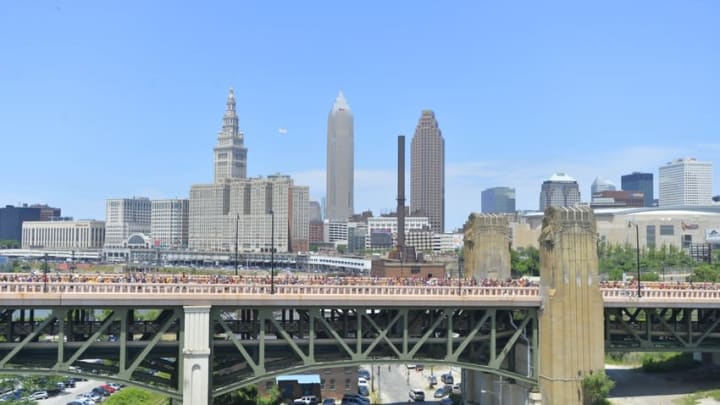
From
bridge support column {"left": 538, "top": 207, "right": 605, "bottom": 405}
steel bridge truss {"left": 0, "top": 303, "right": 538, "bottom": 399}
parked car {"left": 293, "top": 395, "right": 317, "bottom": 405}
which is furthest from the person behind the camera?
parked car {"left": 293, "top": 395, "right": 317, "bottom": 405}

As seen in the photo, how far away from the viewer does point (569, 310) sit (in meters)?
43.9

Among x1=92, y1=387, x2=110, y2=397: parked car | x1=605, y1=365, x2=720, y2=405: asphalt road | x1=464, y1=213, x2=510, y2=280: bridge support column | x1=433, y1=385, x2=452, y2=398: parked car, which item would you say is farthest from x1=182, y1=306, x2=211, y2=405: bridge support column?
x1=92, y1=387, x2=110, y2=397: parked car

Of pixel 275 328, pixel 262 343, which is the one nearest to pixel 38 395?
pixel 275 328

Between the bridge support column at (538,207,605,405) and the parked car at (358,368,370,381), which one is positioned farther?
the parked car at (358,368,370,381)

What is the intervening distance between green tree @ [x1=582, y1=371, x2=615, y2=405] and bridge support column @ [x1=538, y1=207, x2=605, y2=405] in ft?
1.17

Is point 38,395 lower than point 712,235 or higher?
lower

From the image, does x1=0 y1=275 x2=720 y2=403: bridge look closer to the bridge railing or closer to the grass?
the bridge railing

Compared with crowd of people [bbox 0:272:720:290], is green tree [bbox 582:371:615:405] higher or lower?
lower

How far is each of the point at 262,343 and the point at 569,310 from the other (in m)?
18.2

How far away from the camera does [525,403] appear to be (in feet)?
149

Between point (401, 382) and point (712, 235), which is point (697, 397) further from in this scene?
point (712, 235)


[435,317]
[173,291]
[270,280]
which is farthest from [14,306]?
[435,317]

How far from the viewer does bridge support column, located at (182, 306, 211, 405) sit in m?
38.8

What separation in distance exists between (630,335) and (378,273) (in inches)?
2639
